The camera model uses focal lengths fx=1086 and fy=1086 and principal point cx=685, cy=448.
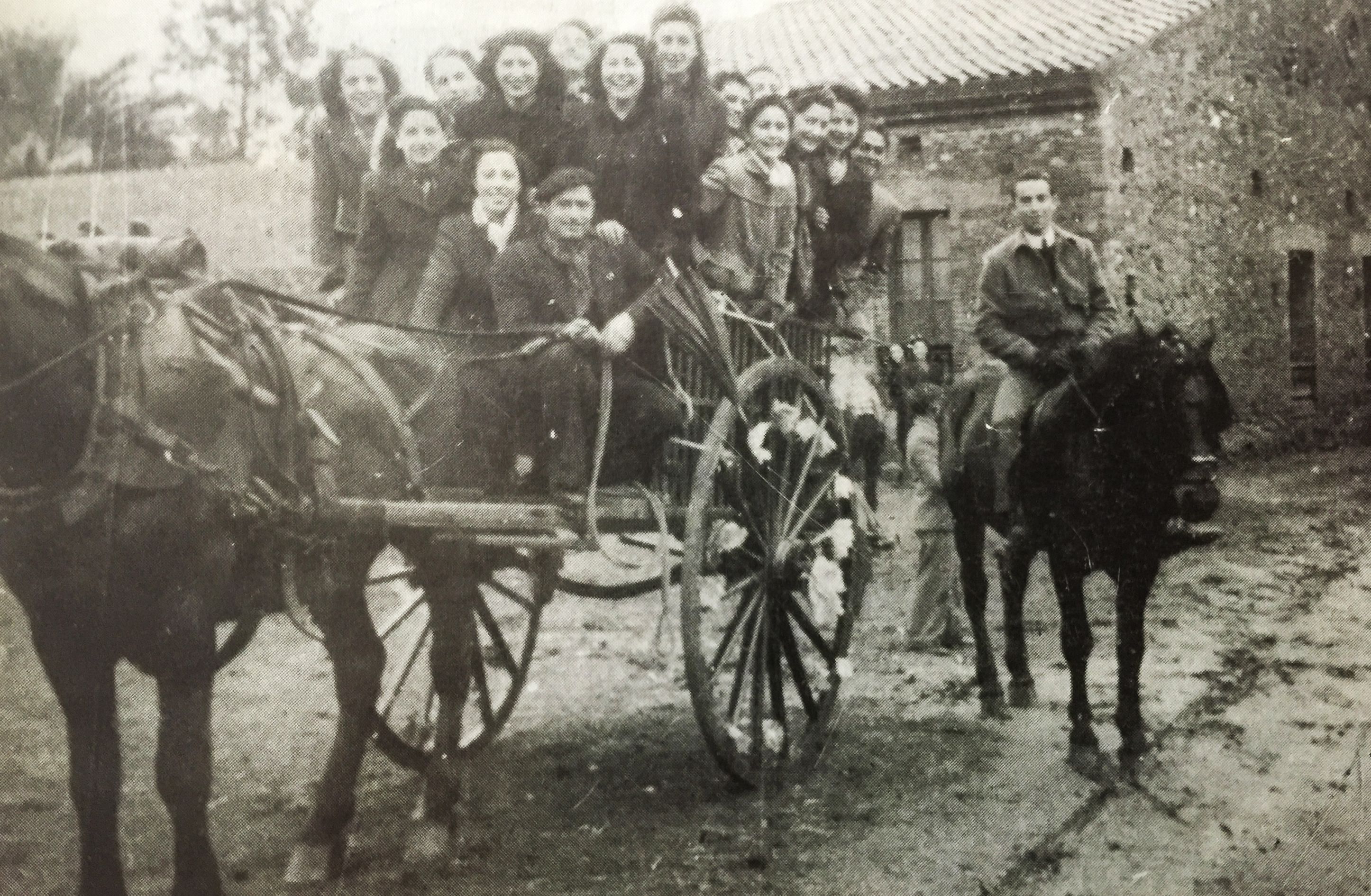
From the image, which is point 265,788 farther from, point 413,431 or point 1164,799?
point 1164,799

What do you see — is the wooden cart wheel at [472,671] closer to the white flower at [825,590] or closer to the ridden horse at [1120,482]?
the white flower at [825,590]

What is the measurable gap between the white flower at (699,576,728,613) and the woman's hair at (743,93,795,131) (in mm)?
1833

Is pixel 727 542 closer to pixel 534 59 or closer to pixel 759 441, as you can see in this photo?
pixel 759 441

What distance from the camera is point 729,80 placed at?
4.54 metres

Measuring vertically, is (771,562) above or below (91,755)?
above

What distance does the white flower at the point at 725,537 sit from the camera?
4.01 meters

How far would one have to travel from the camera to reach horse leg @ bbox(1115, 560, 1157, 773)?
4250mm

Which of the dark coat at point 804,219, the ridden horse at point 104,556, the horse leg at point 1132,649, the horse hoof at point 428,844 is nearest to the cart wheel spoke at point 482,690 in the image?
the horse hoof at point 428,844

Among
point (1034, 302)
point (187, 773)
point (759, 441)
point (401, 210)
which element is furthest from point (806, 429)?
point (187, 773)

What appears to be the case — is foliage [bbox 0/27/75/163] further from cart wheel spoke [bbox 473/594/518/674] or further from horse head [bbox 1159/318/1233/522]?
horse head [bbox 1159/318/1233/522]

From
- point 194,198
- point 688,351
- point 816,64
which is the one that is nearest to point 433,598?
point 688,351

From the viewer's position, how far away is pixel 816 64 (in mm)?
5789

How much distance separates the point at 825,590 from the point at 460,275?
194 cm

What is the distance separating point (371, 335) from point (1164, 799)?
10.7ft
